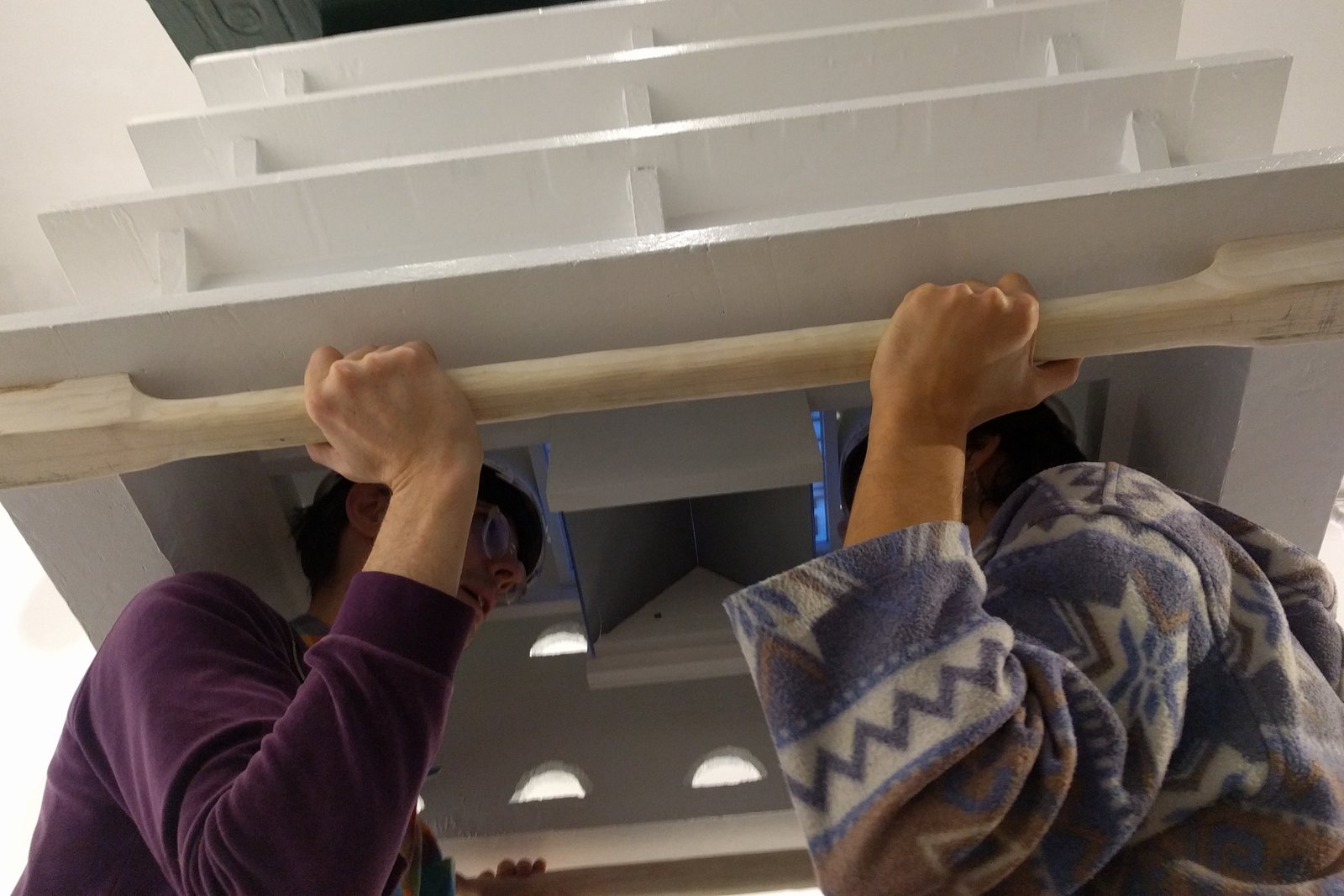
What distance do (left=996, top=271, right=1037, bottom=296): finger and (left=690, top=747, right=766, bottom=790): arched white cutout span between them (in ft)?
1.54

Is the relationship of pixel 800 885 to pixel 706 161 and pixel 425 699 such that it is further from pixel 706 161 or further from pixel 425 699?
pixel 706 161

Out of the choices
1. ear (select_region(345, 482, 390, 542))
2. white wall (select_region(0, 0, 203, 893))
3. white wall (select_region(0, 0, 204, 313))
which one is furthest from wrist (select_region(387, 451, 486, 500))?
white wall (select_region(0, 0, 204, 313))

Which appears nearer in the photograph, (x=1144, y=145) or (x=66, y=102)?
(x=1144, y=145)

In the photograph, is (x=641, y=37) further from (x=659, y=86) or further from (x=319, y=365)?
(x=319, y=365)

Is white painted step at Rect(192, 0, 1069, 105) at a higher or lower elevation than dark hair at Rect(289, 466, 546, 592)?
higher

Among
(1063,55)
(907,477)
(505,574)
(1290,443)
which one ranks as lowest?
(505,574)

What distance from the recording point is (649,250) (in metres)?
0.49

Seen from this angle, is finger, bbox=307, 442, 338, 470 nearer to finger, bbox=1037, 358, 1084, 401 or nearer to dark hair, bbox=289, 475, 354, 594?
dark hair, bbox=289, 475, 354, 594

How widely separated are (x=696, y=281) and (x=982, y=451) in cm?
30

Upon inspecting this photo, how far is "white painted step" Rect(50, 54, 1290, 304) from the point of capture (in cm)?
62

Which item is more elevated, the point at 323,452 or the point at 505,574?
the point at 323,452

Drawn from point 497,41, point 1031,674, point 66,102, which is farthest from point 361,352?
point 66,102

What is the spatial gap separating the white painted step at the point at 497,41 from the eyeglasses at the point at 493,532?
439 millimetres

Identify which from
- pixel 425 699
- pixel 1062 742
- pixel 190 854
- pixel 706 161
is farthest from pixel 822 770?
pixel 706 161
